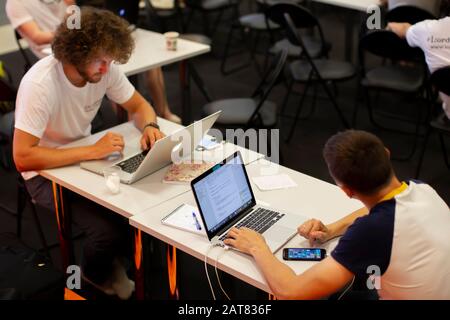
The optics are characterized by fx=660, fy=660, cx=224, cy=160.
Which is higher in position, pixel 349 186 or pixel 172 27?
pixel 349 186

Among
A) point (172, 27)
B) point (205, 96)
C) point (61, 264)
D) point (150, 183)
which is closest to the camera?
point (150, 183)

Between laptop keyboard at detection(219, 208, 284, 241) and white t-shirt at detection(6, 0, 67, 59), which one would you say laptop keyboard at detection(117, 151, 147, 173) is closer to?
laptop keyboard at detection(219, 208, 284, 241)

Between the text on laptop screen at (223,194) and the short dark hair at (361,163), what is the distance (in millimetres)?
513

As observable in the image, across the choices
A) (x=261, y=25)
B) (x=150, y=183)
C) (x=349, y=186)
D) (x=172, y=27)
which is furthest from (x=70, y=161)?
(x=172, y=27)

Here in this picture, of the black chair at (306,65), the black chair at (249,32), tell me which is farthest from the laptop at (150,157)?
the black chair at (249,32)

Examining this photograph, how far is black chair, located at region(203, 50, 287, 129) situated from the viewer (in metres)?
3.81

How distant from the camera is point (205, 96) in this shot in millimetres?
5234

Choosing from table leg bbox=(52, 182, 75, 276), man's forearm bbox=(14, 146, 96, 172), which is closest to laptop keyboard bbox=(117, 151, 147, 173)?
man's forearm bbox=(14, 146, 96, 172)

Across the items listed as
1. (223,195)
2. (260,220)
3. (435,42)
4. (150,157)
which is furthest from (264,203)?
(435,42)

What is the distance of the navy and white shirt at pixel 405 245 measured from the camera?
6.31ft

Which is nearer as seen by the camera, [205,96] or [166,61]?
[166,61]

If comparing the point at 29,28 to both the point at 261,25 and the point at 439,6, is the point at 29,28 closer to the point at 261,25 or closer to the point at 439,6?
the point at 261,25

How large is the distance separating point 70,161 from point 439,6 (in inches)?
109
